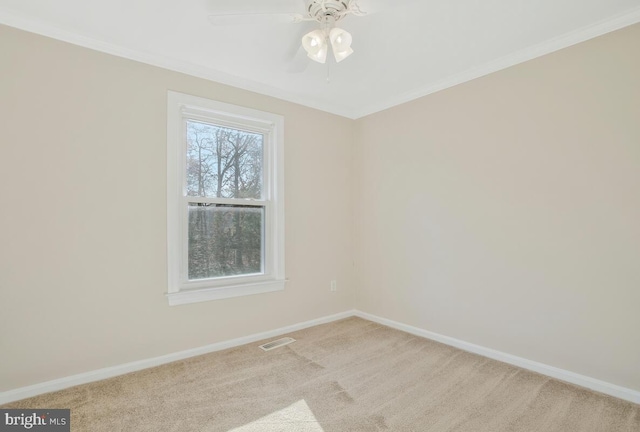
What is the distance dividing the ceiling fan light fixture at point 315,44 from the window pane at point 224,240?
1.58 meters

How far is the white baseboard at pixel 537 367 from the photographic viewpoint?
205cm

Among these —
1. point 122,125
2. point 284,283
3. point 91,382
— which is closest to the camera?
point 91,382

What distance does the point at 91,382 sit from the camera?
2.24 meters

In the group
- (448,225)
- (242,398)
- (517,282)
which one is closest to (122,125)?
(242,398)

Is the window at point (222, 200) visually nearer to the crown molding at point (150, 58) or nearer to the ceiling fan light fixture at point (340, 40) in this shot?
the crown molding at point (150, 58)

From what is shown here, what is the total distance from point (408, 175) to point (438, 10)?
157 cm

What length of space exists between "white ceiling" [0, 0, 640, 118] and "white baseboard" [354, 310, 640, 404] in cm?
229

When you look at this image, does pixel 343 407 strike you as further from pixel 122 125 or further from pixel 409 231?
pixel 122 125

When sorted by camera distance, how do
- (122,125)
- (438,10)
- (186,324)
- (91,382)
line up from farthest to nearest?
1. (186,324)
2. (122,125)
3. (91,382)
4. (438,10)

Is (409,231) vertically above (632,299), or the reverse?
Answer: (409,231)

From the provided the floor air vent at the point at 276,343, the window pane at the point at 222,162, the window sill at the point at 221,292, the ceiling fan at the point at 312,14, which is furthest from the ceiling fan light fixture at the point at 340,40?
the floor air vent at the point at 276,343

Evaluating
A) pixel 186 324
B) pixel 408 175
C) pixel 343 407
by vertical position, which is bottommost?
pixel 343 407

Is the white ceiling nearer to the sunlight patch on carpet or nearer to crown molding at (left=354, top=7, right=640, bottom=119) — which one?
crown molding at (left=354, top=7, right=640, bottom=119)
